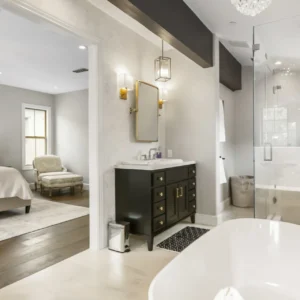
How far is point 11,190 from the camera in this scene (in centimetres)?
427

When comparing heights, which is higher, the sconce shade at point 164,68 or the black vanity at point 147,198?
the sconce shade at point 164,68

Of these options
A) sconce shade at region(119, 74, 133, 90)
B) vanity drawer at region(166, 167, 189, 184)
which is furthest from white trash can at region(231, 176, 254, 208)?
sconce shade at region(119, 74, 133, 90)

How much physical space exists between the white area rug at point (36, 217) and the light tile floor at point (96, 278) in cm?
129

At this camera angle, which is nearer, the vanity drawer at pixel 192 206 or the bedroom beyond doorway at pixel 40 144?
the bedroom beyond doorway at pixel 40 144

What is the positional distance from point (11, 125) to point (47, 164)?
1.33m

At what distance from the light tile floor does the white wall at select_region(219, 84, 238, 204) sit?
260cm

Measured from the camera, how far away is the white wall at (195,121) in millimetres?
3926

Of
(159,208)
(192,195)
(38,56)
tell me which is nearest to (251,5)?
(159,208)

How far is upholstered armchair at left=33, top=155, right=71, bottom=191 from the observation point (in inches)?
255

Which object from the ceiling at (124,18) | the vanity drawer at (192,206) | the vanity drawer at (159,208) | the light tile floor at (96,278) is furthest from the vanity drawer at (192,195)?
the ceiling at (124,18)

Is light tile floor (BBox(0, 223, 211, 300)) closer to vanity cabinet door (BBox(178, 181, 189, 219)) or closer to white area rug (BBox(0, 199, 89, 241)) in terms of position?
vanity cabinet door (BBox(178, 181, 189, 219))

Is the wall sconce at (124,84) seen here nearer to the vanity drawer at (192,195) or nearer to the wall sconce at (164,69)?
the wall sconce at (164,69)

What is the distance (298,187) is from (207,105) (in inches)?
67.0

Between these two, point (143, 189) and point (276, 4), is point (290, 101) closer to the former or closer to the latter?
point (276, 4)
